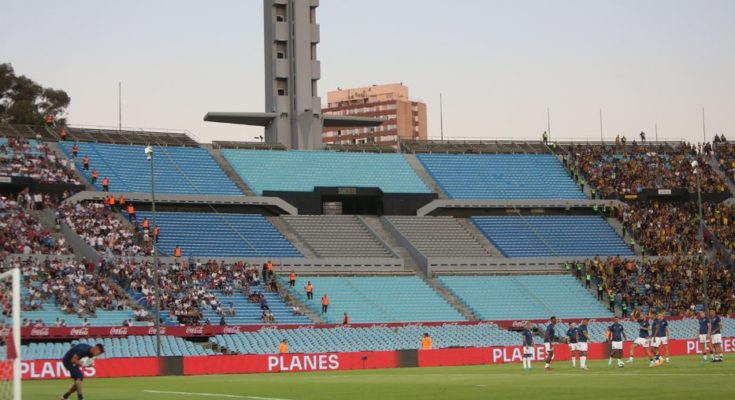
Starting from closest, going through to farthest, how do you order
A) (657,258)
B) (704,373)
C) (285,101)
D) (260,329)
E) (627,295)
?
(704,373) → (260,329) → (627,295) → (657,258) → (285,101)

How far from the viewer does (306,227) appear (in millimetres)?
83625

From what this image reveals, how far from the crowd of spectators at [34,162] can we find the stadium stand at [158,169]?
166 centimetres

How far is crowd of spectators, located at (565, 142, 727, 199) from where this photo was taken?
93500 millimetres

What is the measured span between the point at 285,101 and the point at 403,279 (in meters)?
19.7

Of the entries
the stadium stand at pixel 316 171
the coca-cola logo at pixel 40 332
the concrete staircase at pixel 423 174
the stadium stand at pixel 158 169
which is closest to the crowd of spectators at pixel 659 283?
the concrete staircase at pixel 423 174

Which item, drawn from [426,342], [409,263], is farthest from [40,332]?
[409,263]

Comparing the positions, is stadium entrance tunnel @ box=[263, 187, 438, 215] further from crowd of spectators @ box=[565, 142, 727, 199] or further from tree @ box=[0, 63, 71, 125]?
tree @ box=[0, 63, 71, 125]

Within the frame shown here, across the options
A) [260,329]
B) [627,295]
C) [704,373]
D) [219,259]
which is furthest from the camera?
[627,295]

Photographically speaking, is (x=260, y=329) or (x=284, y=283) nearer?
(x=260, y=329)

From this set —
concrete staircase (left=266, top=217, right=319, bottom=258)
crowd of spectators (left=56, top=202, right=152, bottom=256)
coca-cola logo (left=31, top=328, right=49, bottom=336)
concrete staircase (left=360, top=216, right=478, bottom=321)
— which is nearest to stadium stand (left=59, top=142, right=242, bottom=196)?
concrete staircase (left=266, top=217, right=319, bottom=258)

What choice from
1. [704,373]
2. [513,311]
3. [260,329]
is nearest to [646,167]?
[513,311]

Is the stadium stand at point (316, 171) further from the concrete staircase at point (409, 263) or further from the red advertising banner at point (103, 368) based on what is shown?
the red advertising banner at point (103, 368)

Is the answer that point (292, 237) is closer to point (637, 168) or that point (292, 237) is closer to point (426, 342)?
point (426, 342)

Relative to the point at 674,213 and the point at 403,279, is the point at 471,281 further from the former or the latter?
the point at 674,213
